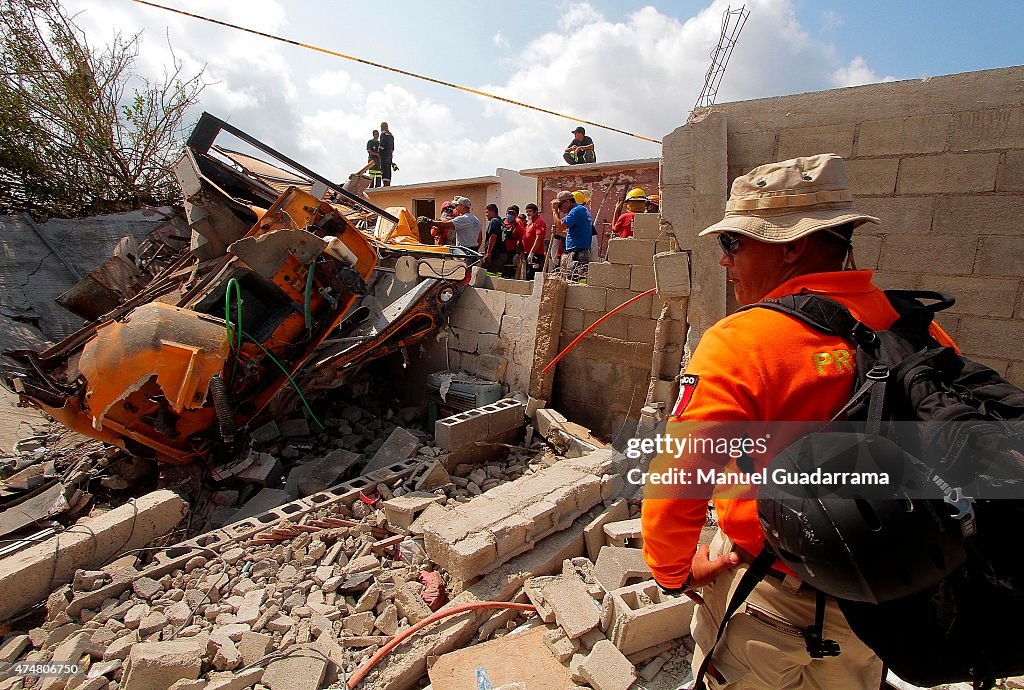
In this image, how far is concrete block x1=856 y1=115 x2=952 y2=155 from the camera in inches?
122

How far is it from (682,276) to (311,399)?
13.7 feet

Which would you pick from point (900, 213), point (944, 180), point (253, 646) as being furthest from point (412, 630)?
point (944, 180)

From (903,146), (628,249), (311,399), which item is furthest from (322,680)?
(903,146)

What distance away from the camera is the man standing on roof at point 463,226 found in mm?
8484

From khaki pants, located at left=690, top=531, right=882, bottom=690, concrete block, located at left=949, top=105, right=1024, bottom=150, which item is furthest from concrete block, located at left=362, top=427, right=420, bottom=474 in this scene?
concrete block, located at left=949, top=105, right=1024, bottom=150

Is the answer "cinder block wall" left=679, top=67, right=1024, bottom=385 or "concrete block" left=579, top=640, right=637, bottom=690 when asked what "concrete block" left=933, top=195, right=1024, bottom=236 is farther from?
"concrete block" left=579, top=640, right=637, bottom=690

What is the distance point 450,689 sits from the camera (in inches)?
98.7

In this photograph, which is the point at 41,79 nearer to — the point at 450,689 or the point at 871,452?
the point at 450,689

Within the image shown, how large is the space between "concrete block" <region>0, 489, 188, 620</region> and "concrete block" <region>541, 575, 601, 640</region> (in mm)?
2927

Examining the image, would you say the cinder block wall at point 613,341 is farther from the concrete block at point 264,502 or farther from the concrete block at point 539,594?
the concrete block at point 264,502

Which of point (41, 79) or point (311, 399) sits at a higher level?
point (41, 79)

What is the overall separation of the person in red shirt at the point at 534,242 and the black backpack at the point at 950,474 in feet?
24.5

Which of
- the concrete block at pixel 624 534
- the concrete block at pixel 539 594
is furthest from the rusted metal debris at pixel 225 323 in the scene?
the concrete block at pixel 624 534

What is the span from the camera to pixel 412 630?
276 cm
